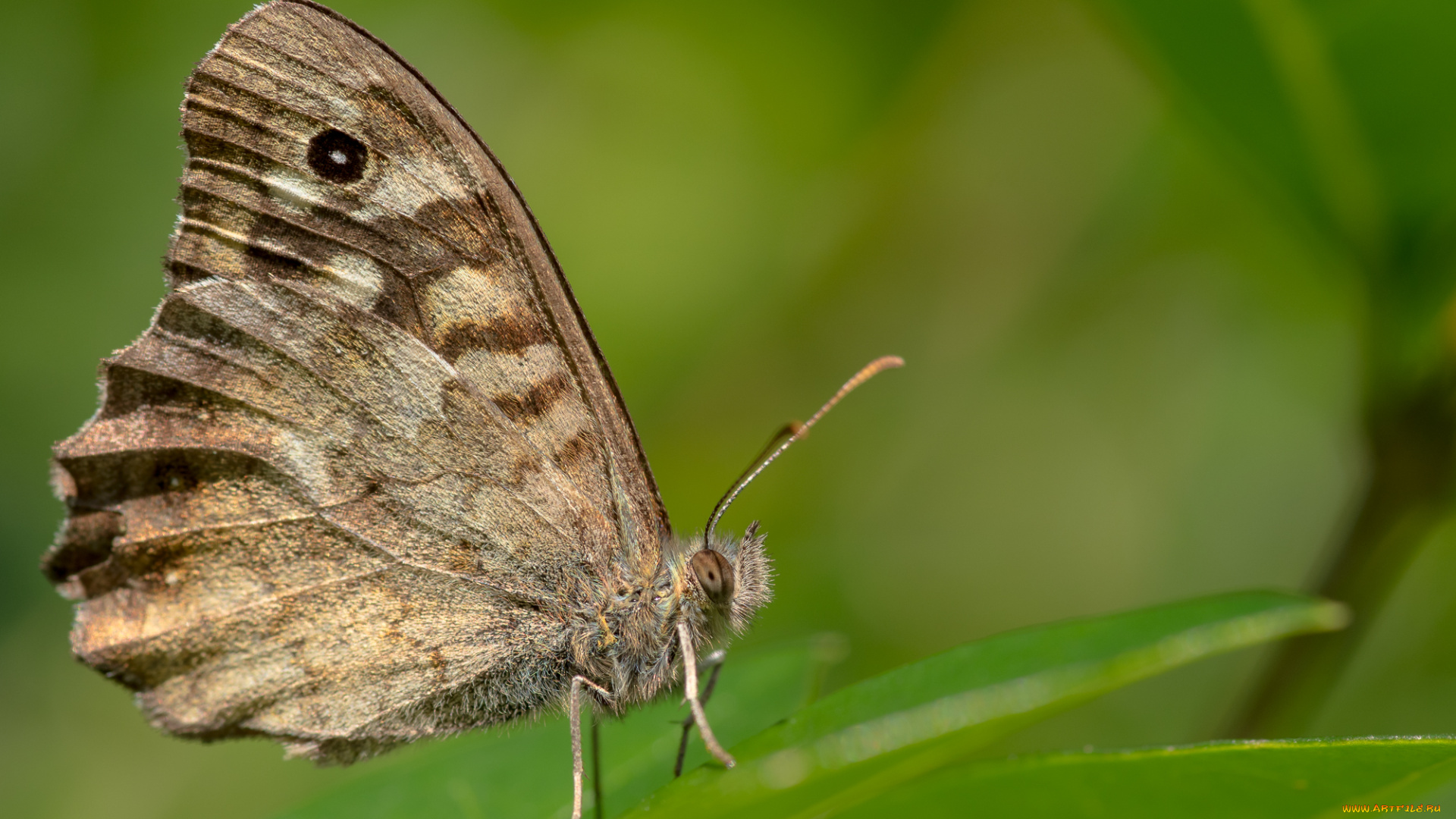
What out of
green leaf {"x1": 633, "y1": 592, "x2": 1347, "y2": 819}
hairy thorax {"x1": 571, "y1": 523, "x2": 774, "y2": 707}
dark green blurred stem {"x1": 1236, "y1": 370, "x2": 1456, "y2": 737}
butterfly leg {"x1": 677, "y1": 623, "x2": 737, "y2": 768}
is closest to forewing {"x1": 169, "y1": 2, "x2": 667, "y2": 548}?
hairy thorax {"x1": 571, "y1": 523, "x2": 774, "y2": 707}

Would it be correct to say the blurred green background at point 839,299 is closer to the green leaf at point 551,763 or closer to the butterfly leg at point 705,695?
the green leaf at point 551,763

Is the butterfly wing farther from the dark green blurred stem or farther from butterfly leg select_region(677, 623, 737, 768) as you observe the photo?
the dark green blurred stem

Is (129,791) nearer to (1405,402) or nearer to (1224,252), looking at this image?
(1405,402)

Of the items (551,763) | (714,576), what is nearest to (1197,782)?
(714,576)

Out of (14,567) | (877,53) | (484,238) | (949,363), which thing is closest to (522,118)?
(877,53)

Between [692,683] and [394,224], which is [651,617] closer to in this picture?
[692,683]

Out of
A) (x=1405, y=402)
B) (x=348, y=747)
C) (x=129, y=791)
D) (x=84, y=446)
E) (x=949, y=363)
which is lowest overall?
(x=129, y=791)
